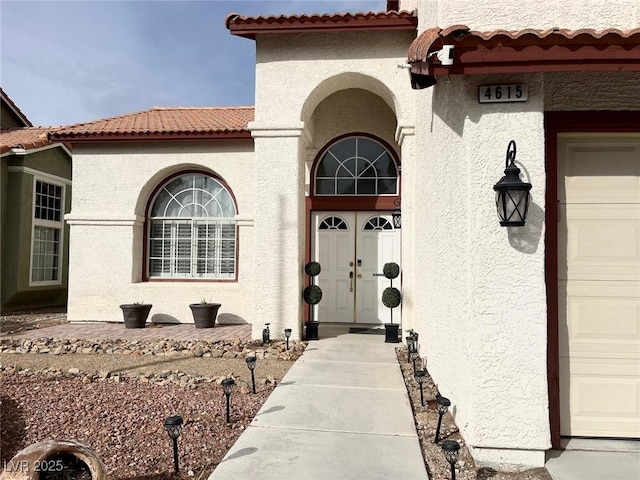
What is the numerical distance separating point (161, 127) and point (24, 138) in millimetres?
6214

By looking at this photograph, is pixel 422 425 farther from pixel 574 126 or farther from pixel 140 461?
pixel 574 126

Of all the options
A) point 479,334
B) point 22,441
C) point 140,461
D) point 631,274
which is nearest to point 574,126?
point 631,274

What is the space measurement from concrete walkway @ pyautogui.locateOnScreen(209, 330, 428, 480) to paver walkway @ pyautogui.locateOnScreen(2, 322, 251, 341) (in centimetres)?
276

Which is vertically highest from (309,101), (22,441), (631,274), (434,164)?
(309,101)

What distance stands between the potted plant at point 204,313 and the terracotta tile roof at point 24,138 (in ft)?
20.9

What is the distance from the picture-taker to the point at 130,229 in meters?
9.08

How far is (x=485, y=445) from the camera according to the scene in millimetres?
3174

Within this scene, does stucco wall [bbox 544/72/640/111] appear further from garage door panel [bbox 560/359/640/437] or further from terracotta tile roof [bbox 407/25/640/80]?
garage door panel [bbox 560/359/640/437]

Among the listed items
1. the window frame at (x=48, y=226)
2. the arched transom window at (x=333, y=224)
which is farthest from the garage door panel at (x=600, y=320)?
the window frame at (x=48, y=226)

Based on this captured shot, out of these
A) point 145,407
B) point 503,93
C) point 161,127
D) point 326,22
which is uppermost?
point 326,22

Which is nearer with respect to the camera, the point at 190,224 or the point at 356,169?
the point at 356,169

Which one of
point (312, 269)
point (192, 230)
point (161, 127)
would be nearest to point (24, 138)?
point (161, 127)

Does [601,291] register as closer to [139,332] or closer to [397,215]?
[397,215]

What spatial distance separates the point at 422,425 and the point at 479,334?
129cm
